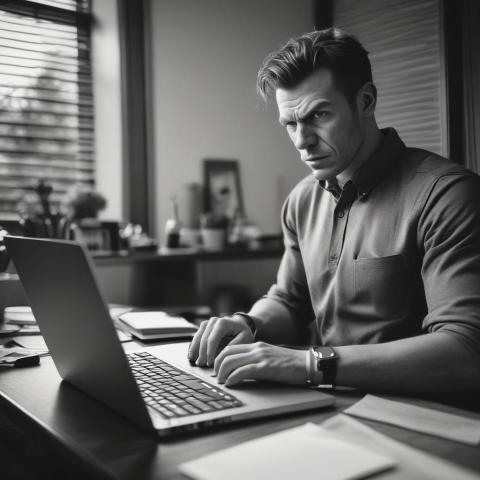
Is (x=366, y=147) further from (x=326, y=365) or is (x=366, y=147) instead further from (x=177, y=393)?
(x=177, y=393)

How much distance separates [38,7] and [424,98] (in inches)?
79.2

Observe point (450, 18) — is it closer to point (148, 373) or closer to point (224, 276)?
point (224, 276)

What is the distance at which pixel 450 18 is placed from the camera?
277cm

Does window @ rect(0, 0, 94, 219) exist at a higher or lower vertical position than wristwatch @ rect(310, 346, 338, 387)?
higher

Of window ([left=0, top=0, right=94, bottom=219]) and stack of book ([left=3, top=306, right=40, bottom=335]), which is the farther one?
window ([left=0, top=0, right=94, bottom=219])

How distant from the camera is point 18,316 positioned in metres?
1.57

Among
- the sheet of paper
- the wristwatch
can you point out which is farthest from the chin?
the sheet of paper

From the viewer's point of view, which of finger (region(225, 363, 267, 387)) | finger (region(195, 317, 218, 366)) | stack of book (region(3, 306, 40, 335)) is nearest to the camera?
finger (region(225, 363, 267, 387))

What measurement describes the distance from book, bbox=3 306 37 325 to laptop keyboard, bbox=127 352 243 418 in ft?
2.16

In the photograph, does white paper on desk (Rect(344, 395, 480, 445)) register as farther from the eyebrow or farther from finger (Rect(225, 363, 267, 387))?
the eyebrow

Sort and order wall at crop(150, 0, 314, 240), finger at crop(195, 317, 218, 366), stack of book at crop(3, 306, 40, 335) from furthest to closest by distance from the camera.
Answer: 1. wall at crop(150, 0, 314, 240)
2. stack of book at crop(3, 306, 40, 335)
3. finger at crop(195, 317, 218, 366)

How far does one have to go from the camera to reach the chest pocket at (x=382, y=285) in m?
1.26

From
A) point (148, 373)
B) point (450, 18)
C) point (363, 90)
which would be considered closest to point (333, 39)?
point (363, 90)

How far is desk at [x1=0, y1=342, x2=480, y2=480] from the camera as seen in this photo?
66 cm
